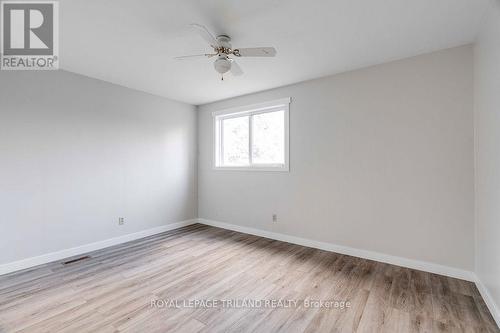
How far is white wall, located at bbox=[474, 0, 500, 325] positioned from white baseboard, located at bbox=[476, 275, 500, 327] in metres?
0.02

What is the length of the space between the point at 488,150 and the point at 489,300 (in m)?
1.32

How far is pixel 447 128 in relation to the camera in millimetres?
2492

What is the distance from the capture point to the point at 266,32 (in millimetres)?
2229

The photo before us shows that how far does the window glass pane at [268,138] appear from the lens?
3.89m

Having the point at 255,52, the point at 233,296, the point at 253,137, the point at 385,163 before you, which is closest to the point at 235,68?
the point at 255,52

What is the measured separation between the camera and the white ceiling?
1866 mm

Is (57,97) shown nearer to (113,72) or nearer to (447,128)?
(113,72)

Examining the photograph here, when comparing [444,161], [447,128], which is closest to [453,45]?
[447,128]

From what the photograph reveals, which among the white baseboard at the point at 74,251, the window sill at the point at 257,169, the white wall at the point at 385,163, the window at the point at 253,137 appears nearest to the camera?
the white wall at the point at 385,163

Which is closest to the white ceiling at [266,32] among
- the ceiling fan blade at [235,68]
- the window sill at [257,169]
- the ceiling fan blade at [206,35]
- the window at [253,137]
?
the ceiling fan blade at [206,35]

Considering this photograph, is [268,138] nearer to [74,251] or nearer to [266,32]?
[266,32]

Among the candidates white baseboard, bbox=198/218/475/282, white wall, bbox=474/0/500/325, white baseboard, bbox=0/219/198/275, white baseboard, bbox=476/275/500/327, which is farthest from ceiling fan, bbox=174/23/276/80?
white baseboard, bbox=0/219/198/275

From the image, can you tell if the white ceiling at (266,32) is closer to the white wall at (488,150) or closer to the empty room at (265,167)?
the empty room at (265,167)

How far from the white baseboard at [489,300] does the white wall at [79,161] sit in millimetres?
4422
